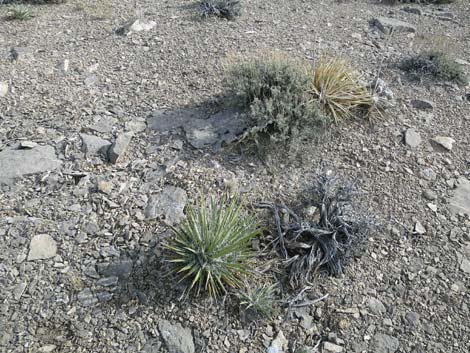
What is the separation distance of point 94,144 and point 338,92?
2.64 meters

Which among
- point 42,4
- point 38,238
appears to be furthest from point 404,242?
point 42,4

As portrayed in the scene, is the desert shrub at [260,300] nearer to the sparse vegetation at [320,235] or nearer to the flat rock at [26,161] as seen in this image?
the sparse vegetation at [320,235]

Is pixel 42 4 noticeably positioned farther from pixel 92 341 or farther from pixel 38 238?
pixel 92 341

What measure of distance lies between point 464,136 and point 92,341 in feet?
14.2

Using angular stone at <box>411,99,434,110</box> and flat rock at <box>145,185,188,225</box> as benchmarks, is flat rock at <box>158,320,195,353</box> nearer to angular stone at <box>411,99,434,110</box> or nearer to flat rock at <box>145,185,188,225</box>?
flat rock at <box>145,185,188,225</box>

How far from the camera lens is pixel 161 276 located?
3369 millimetres

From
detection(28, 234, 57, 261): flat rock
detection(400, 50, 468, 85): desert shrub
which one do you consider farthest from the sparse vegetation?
detection(400, 50, 468, 85): desert shrub

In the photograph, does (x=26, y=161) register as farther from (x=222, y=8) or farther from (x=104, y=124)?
(x=222, y=8)

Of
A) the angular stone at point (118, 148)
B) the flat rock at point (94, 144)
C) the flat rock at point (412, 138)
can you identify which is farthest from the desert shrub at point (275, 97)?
the flat rock at point (94, 144)

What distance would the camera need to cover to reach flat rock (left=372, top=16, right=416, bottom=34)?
654 cm

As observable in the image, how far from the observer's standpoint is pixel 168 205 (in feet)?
12.7

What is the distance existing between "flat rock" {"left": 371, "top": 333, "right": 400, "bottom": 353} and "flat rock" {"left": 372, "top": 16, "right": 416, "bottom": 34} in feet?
15.6

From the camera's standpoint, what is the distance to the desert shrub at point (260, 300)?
3217 millimetres

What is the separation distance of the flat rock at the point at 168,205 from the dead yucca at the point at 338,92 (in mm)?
1831
